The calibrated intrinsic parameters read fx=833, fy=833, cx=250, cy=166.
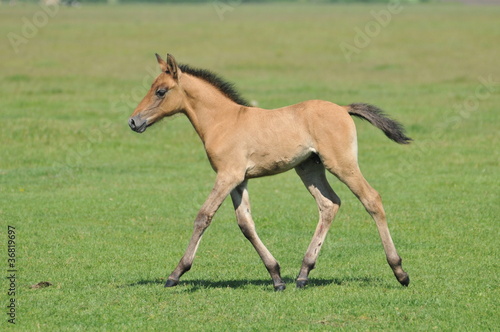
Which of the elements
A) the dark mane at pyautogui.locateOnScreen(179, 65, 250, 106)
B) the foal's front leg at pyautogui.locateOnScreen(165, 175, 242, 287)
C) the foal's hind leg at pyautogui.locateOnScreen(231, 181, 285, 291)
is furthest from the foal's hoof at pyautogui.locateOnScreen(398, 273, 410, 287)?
the dark mane at pyautogui.locateOnScreen(179, 65, 250, 106)

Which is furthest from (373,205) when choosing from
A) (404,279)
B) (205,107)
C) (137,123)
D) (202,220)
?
(137,123)

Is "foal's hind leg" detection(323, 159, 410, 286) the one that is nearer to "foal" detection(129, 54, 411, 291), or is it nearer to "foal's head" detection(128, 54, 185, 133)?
"foal" detection(129, 54, 411, 291)

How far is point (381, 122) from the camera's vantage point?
9.27 metres

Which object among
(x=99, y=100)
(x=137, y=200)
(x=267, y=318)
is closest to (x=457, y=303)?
(x=267, y=318)

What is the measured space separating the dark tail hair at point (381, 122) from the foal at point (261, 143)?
0.01 m

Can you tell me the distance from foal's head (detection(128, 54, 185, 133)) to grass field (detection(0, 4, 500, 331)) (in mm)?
1129

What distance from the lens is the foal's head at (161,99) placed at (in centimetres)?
928

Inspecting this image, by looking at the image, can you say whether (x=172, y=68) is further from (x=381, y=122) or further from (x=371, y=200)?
(x=371, y=200)

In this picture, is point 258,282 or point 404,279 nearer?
point 404,279

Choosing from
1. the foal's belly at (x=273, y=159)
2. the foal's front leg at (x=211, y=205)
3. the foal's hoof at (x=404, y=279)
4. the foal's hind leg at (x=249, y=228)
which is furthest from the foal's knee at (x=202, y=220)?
the foal's hoof at (x=404, y=279)

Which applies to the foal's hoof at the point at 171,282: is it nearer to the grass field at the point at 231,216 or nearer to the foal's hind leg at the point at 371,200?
the grass field at the point at 231,216

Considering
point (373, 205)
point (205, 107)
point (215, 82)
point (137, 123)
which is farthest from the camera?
point (215, 82)

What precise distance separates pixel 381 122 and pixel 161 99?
2.47 metres

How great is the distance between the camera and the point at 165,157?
19375 mm
